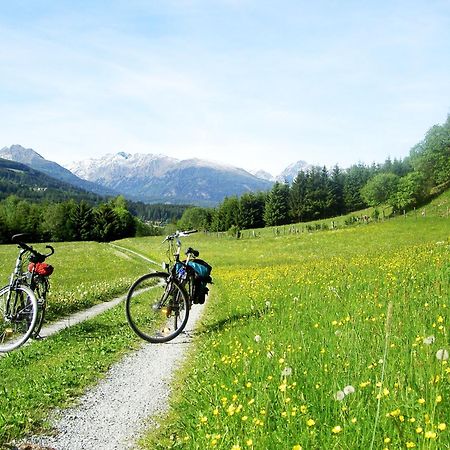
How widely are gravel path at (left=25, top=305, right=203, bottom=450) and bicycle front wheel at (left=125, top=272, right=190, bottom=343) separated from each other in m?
1.40

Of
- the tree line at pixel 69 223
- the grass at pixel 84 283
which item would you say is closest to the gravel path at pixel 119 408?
the grass at pixel 84 283

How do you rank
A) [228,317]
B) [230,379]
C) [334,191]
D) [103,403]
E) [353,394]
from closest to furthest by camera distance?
[353,394] → [230,379] → [103,403] → [228,317] → [334,191]

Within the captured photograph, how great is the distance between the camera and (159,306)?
34.7ft

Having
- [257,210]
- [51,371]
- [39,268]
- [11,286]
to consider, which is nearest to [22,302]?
[11,286]

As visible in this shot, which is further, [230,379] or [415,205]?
[415,205]

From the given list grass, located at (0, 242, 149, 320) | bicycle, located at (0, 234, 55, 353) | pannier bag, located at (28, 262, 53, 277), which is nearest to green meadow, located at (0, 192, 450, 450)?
bicycle, located at (0, 234, 55, 353)

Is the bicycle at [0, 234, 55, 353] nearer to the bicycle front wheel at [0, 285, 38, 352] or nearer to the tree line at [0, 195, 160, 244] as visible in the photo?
the bicycle front wheel at [0, 285, 38, 352]

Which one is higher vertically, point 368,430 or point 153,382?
point 368,430

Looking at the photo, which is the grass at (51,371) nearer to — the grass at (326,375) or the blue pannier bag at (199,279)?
the grass at (326,375)

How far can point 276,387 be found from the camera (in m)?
5.34

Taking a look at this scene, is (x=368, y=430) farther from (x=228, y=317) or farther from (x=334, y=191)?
(x=334, y=191)

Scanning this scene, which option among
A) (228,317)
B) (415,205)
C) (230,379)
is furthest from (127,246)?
(230,379)

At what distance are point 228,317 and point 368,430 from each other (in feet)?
27.4

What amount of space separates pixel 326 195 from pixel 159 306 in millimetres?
124334
